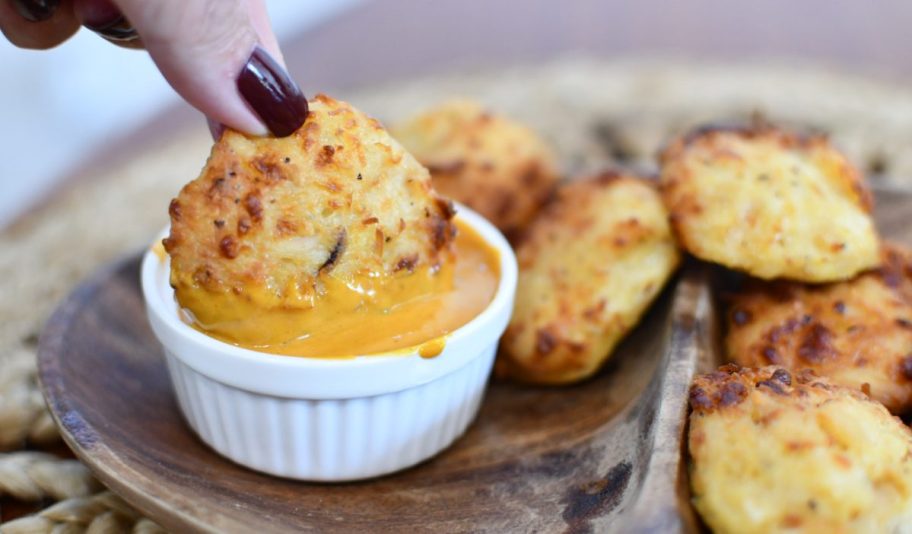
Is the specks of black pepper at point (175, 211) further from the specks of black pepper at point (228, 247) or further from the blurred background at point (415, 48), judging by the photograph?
the blurred background at point (415, 48)

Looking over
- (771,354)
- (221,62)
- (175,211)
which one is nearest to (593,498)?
(771,354)

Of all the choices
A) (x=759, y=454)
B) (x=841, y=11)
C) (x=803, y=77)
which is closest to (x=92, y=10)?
(x=759, y=454)

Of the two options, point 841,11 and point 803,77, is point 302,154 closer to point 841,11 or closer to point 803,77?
point 803,77

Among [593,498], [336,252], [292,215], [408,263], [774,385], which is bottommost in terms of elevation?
[593,498]

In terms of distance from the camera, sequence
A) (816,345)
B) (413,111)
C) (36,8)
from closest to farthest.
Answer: (36,8) → (816,345) → (413,111)

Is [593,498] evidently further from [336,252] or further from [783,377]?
[336,252]

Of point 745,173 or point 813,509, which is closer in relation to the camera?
point 813,509
